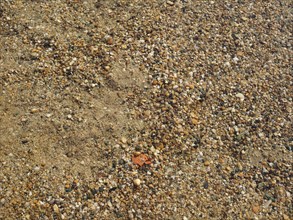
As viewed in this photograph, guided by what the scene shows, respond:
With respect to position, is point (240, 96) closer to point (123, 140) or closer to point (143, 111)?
point (143, 111)

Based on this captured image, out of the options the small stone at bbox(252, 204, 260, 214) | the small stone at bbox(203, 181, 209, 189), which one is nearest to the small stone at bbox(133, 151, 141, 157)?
the small stone at bbox(203, 181, 209, 189)

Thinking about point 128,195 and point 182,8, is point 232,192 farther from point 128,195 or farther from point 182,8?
point 182,8

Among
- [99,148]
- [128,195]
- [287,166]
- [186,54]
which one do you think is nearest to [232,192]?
[287,166]

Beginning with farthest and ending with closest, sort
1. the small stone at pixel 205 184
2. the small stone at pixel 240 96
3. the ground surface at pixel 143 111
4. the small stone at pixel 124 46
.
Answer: the small stone at pixel 124 46
the small stone at pixel 240 96
the small stone at pixel 205 184
the ground surface at pixel 143 111

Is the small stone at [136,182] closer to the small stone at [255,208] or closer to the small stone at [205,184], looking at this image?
the small stone at [205,184]

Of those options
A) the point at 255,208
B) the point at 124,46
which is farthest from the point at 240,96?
the point at 124,46

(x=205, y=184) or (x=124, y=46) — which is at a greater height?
(x=124, y=46)

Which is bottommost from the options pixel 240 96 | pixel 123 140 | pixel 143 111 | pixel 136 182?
pixel 136 182

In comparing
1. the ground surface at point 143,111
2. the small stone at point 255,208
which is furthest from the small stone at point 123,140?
the small stone at point 255,208
